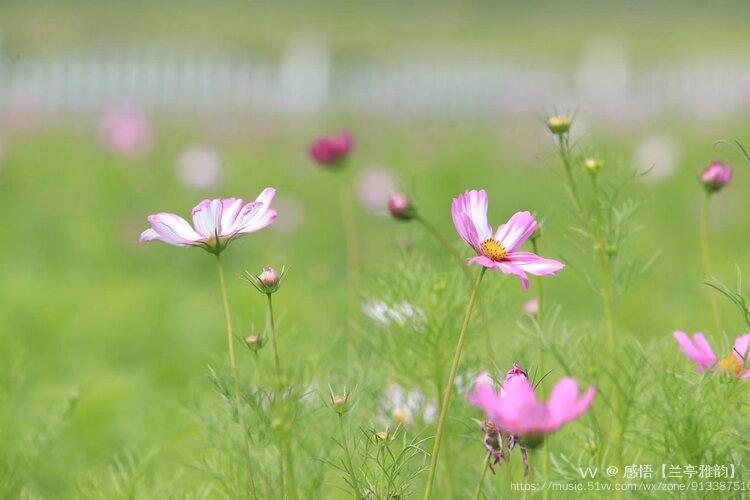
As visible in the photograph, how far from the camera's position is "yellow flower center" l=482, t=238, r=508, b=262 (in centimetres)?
63

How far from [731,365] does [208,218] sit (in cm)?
35

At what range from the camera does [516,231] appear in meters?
0.64

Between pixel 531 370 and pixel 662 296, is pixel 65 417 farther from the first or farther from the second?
pixel 662 296

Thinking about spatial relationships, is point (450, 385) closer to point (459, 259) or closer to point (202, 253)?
point (459, 259)

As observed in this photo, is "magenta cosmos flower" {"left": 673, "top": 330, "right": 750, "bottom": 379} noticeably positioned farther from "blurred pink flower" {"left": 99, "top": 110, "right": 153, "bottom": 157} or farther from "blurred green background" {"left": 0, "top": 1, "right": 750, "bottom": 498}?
"blurred pink flower" {"left": 99, "top": 110, "right": 153, "bottom": 157}

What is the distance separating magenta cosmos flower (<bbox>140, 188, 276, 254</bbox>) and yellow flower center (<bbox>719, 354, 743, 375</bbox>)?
31 cm

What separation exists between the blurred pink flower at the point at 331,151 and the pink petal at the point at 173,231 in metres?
0.69

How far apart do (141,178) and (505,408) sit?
9.06ft

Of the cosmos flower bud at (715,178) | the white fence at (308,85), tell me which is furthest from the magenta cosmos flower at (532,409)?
the white fence at (308,85)

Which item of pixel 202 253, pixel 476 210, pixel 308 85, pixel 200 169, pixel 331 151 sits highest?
pixel 476 210

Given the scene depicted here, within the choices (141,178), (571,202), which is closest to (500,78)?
(141,178)

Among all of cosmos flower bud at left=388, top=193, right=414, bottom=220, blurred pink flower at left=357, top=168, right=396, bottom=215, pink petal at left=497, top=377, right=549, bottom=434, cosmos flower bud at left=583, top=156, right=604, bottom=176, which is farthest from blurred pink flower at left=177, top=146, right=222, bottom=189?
pink petal at left=497, top=377, right=549, bottom=434

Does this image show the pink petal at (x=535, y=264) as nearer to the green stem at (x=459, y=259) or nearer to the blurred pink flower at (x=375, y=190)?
the green stem at (x=459, y=259)

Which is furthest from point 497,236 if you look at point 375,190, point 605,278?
point 375,190
